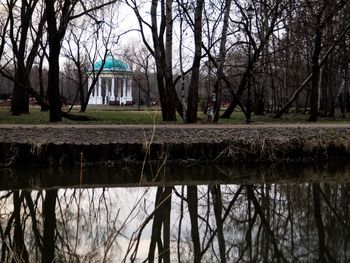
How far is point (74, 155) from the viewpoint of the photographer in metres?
16.5

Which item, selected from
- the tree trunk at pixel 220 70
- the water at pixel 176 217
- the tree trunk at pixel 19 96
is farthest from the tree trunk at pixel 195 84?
the tree trunk at pixel 19 96

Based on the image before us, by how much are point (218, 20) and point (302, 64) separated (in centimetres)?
1958

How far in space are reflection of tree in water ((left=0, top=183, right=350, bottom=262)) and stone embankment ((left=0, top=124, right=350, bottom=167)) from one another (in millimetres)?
4326

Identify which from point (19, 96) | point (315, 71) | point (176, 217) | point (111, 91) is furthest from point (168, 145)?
point (111, 91)

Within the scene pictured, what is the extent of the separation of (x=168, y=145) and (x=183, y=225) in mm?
8049

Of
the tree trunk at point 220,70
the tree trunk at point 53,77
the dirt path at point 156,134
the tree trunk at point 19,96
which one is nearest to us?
the dirt path at point 156,134

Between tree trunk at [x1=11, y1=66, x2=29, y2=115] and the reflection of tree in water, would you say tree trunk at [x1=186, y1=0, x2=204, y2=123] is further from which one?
the reflection of tree in water

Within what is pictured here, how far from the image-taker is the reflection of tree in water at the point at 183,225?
720 centimetres

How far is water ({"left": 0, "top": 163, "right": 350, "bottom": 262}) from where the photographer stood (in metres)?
7.22

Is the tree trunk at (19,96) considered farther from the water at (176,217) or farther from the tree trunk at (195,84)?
the water at (176,217)

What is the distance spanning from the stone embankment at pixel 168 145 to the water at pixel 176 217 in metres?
1.13

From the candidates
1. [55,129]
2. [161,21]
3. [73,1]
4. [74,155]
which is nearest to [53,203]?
[74,155]

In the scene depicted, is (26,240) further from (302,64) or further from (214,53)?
(302,64)

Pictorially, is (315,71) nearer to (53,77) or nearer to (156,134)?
(156,134)
